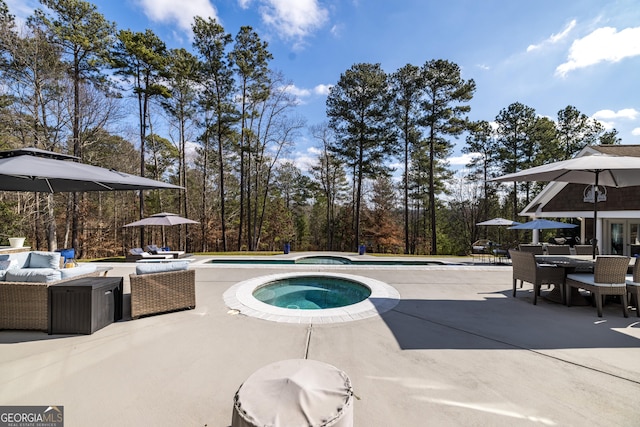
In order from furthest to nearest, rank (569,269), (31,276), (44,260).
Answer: (569,269)
(44,260)
(31,276)

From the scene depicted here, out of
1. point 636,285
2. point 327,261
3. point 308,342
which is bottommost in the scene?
point 327,261

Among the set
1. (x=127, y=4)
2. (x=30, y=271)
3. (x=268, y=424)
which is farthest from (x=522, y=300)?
(x=127, y=4)

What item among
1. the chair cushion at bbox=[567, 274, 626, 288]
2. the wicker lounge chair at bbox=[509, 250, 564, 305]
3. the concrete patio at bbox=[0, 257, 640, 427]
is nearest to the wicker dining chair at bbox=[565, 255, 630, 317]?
the chair cushion at bbox=[567, 274, 626, 288]

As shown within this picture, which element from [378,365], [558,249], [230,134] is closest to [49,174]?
[378,365]

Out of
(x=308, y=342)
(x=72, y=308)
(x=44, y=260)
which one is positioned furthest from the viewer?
(x=44, y=260)

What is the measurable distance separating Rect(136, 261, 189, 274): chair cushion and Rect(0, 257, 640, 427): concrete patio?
730mm

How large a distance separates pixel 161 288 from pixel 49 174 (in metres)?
2.15

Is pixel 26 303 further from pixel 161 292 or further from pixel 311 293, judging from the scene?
pixel 311 293

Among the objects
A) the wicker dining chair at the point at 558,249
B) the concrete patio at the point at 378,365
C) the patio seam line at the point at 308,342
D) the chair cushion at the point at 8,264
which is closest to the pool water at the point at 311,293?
the concrete patio at the point at 378,365

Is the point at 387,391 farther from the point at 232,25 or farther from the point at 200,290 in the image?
the point at 232,25

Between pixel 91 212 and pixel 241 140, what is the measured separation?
11.9 meters

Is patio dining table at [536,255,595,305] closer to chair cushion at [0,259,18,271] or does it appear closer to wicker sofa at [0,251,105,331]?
wicker sofa at [0,251,105,331]

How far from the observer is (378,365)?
2.71 m

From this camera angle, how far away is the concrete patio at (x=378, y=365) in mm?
2047
